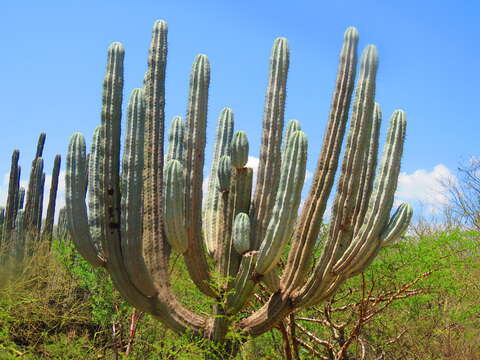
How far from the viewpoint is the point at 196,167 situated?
6297mm

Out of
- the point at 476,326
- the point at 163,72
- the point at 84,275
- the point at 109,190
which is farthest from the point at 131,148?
the point at 476,326

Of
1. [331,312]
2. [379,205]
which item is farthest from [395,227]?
[331,312]

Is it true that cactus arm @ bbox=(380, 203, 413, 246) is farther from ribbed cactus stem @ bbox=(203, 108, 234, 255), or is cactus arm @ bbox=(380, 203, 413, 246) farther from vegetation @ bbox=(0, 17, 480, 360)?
ribbed cactus stem @ bbox=(203, 108, 234, 255)

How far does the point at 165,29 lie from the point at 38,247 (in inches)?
311

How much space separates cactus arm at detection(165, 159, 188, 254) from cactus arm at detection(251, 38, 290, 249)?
2.25 feet

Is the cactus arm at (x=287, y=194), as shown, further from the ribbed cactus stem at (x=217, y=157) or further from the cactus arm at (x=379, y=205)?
the ribbed cactus stem at (x=217, y=157)

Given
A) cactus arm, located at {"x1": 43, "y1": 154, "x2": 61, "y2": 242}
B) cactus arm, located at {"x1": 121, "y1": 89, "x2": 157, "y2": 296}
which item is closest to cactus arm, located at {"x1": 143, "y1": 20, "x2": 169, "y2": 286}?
cactus arm, located at {"x1": 121, "y1": 89, "x2": 157, "y2": 296}

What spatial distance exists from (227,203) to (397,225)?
1.66 metres

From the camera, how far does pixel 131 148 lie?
595 centimetres

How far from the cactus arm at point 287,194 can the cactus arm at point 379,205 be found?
0.80 metres

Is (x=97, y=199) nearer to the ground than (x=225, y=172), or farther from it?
nearer to the ground

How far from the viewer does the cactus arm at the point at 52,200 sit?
15.4 metres

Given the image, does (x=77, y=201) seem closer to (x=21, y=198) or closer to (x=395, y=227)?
(x=395, y=227)

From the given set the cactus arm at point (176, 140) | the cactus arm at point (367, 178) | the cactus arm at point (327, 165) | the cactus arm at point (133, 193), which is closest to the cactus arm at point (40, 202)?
the cactus arm at point (176, 140)
